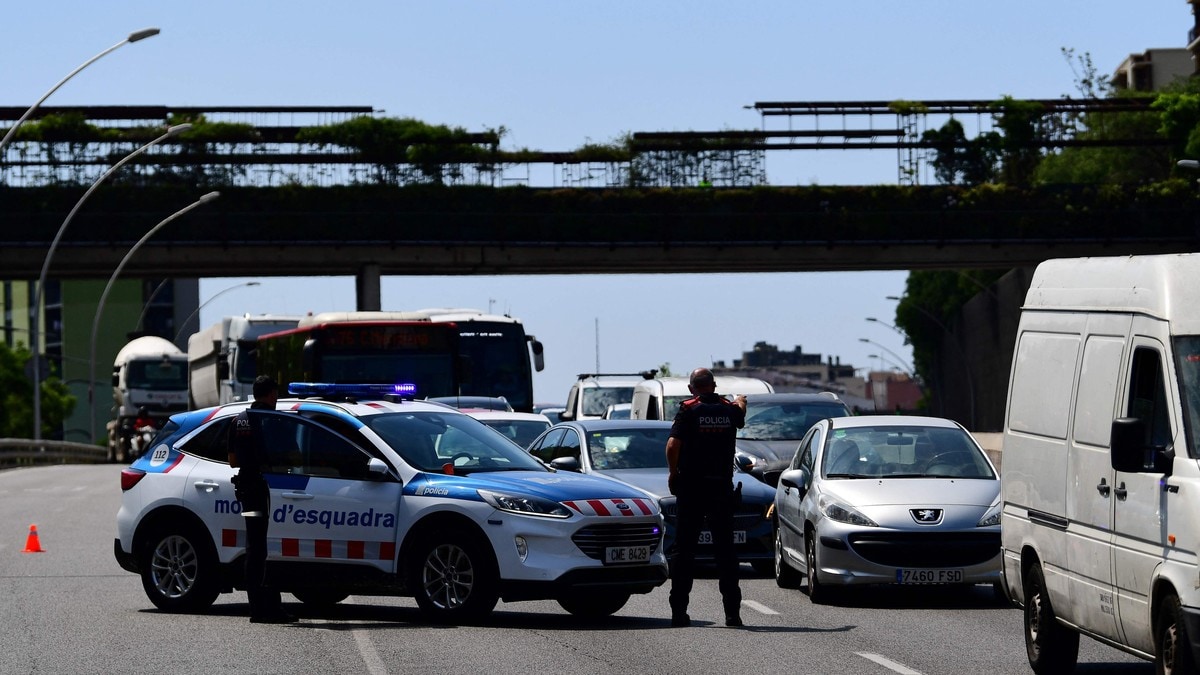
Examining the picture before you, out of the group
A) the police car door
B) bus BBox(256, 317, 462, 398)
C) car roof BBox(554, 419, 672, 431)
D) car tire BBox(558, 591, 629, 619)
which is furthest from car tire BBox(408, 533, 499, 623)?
bus BBox(256, 317, 462, 398)

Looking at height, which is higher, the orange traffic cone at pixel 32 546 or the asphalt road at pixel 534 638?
the asphalt road at pixel 534 638

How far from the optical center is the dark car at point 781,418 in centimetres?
2247

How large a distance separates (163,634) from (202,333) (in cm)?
3798

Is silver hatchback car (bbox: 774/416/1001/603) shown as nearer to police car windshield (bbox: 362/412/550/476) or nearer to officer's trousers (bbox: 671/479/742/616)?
officer's trousers (bbox: 671/479/742/616)

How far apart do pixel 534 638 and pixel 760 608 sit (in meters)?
2.87

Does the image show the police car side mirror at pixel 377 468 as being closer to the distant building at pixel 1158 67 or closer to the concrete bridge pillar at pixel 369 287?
the concrete bridge pillar at pixel 369 287

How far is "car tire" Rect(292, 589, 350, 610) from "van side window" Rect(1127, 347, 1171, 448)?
7.81 m

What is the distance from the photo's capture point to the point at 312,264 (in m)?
65.8

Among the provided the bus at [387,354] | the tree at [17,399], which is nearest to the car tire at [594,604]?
the bus at [387,354]

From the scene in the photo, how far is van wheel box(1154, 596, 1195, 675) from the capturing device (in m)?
8.37

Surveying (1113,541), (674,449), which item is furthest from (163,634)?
(1113,541)

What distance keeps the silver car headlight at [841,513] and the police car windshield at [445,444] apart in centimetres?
227

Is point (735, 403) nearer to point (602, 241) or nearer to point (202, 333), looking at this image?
point (202, 333)

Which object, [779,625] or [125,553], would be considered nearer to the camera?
[779,625]
